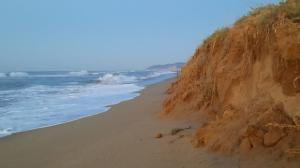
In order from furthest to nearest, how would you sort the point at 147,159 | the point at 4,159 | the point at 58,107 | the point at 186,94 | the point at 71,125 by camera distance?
the point at 58,107, the point at 71,125, the point at 186,94, the point at 4,159, the point at 147,159

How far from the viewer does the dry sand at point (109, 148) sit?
14.5ft

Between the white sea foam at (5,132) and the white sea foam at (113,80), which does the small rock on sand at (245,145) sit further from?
the white sea foam at (113,80)

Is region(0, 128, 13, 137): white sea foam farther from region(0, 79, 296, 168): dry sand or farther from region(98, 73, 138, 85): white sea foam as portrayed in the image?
region(98, 73, 138, 85): white sea foam

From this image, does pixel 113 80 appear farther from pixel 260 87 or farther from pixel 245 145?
pixel 245 145

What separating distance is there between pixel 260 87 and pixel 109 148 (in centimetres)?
263

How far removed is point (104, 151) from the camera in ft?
18.4

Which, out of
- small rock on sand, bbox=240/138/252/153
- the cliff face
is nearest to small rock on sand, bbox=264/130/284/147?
the cliff face

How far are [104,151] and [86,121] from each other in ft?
12.9

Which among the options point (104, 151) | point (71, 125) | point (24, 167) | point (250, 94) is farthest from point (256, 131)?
point (71, 125)

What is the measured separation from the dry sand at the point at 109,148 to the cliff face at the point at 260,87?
0.28 m

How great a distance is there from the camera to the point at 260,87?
4523mm

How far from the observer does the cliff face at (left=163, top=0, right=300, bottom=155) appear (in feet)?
12.8

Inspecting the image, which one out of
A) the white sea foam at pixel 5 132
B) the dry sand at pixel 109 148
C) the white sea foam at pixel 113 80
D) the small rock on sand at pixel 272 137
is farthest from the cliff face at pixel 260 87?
the white sea foam at pixel 113 80

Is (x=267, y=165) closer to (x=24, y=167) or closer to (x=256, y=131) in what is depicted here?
(x=256, y=131)
